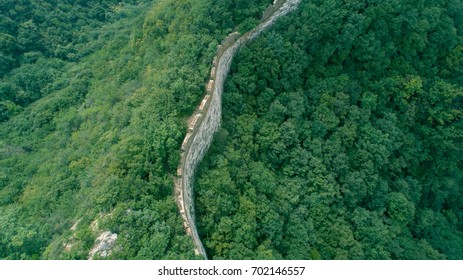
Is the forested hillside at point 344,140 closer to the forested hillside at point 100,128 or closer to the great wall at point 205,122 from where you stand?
the great wall at point 205,122

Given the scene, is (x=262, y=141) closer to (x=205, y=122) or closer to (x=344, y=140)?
(x=205, y=122)

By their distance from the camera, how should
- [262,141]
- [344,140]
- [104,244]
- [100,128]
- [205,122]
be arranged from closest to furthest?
[104,244]
[205,122]
[262,141]
[100,128]
[344,140]

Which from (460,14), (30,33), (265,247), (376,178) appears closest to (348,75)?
(376,178)

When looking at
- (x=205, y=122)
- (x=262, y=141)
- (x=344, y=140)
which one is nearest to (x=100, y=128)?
(x=205, y=122)

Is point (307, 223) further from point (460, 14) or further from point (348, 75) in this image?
point (460, 14)

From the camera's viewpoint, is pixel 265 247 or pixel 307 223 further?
Answer: pixel 307 223

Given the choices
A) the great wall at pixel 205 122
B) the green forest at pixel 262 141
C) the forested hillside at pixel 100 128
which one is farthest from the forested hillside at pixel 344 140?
the forested hillside at pixel 100 128
